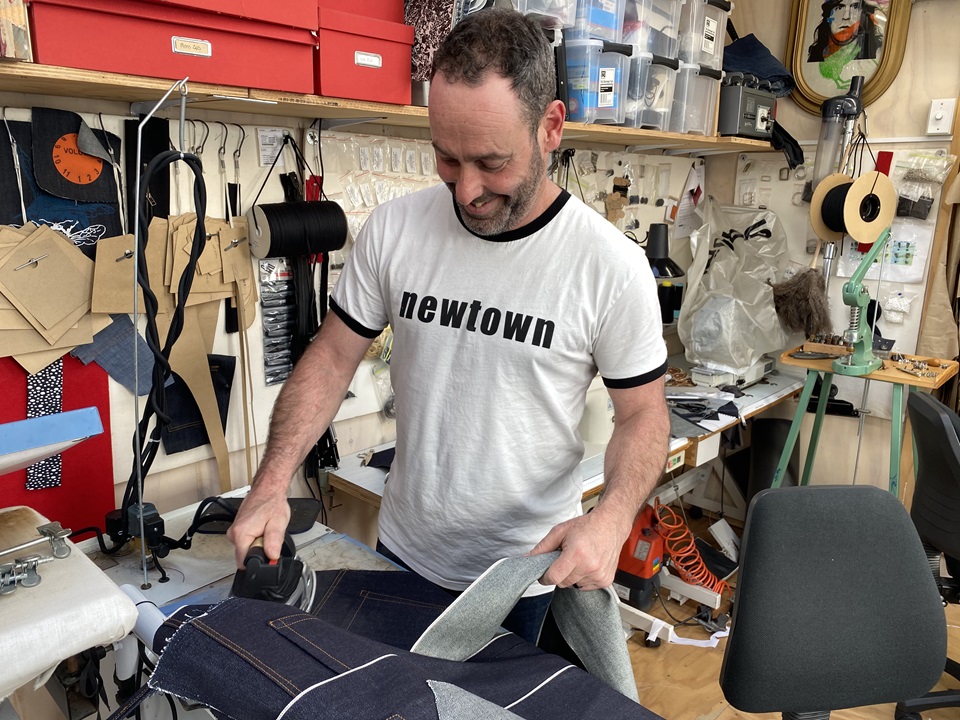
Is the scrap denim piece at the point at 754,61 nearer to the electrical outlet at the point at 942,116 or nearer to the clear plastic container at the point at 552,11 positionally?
the electrical outlet at the point at 942,116

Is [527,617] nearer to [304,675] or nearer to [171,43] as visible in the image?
[304,675]

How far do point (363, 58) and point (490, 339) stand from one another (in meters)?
0.78

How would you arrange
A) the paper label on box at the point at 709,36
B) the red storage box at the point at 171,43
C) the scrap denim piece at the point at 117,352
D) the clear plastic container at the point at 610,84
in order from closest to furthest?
the red storage box at the point at 171,43 < the scrap denim piece at the point at 117,352 < the clear plastic container at the point at 610,84 < the paper label on box at the point at 709,36

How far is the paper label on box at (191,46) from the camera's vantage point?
1.31 meters

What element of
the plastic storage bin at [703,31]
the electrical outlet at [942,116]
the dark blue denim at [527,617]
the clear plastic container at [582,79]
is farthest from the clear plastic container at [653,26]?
the dark blue denim at [527,617]

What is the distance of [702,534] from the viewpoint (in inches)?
141

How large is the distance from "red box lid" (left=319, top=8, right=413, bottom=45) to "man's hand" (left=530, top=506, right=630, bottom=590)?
3.77 ft

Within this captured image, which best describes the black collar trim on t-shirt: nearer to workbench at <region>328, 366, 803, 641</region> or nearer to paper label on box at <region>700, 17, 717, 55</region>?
workbench at <region>328, 366, 803, 641</region>

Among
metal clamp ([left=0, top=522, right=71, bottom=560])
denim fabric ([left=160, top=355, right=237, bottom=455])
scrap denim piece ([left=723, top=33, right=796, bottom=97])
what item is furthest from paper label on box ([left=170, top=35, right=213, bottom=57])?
scrap denim piece ([left=723, top=33, right=796, bottom=97])

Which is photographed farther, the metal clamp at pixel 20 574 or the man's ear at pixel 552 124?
the man's ear at pixel 552 124

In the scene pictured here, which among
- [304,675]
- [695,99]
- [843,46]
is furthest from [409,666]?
[843,46]

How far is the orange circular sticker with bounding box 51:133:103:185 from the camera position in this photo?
57.6 inches

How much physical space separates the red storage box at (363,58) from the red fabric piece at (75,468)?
2.66 feet

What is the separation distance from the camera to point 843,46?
3.04 metres
